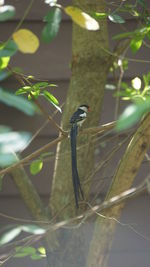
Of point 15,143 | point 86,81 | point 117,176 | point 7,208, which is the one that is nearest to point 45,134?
point 7,208

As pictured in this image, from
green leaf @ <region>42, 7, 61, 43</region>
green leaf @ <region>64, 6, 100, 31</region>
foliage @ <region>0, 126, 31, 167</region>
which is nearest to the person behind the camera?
foliage @ <region>0, 126, 31, 167</region>

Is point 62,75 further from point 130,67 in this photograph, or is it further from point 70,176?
point 70,176

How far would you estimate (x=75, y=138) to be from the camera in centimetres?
231

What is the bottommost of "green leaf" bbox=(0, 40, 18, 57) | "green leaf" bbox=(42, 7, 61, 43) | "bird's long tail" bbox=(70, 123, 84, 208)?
"bird's long tail" bbox=(70, 123, 84, 208)

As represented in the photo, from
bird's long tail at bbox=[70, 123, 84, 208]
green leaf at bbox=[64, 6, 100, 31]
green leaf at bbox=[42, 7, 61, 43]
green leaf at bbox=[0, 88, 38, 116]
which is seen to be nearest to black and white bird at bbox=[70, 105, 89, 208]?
bird's long tail at bbox=[70, 123, 84, 208]

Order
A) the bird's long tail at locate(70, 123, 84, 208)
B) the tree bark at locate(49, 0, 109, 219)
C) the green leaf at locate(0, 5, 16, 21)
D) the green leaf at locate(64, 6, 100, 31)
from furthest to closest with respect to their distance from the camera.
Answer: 1. the tree bark at locate(49, 0, 109, 219)
2. the bird's long tail at locate(70, 123, 84, 208)
3. the green leaf at locate(64, 6, 100, 31)
4. the green leaf at locate(0, 5, 16, 21)

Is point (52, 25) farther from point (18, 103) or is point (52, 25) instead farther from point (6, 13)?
point (18, 103)

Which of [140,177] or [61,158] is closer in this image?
[61,158]

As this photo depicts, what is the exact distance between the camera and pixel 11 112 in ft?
9.93

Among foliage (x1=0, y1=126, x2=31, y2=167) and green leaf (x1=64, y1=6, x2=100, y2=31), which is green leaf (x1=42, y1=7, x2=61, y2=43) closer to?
green leaf (x1=64, y1=6, x2=100, y2=31)

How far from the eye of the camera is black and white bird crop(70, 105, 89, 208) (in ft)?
7.38

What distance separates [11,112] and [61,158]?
28.7 inches

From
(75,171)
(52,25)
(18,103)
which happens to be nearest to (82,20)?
(52,25)

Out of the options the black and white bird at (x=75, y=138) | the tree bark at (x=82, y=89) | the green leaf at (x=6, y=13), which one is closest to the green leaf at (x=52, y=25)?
the green leaf at (x=6, y=13)
